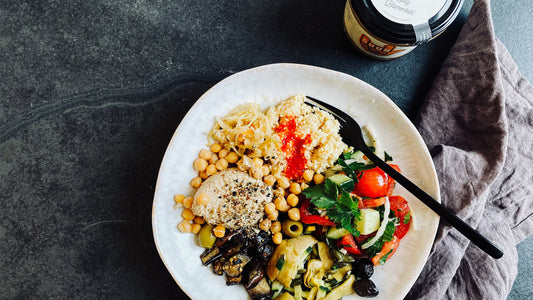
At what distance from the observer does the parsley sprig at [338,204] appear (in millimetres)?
2219

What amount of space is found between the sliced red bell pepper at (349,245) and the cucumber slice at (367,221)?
0.38 feet

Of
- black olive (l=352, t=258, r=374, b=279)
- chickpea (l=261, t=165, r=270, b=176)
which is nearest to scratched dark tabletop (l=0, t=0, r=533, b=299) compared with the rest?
chickpea (l=261, t=165, r=270, b=176)

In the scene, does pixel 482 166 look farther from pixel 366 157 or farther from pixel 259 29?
pixel 259 29

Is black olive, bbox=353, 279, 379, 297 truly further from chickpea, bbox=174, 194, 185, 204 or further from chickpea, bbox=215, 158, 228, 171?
chickpea, bbox=174, 194, 185, 204

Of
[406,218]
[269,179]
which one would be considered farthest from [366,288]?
[269,179]

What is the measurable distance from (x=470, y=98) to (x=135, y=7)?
2.37 metres

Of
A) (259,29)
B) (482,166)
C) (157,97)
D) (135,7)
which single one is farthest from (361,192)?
(135,7)

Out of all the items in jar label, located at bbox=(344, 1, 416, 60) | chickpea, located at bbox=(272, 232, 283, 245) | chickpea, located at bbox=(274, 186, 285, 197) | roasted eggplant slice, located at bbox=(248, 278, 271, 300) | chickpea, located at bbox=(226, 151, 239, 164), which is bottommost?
roasted eggplant slice, located at bbox=(248, 278, 271, 300)

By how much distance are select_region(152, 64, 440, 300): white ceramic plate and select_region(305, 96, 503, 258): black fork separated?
0.32ft

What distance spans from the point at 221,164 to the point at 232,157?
8 centimetres

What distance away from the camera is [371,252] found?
236 centimetres

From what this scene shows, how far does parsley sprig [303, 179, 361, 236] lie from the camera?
2219 mm

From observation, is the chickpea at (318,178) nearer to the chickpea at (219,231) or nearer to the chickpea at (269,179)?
the chickpea at (269,179)

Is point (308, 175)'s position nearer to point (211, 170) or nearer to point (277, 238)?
point (277, 238)
